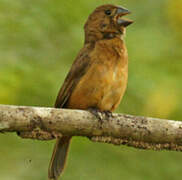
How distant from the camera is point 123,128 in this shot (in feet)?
11.4

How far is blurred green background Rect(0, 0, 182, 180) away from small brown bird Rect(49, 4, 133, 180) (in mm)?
105

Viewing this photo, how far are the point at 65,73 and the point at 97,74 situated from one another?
0.37m

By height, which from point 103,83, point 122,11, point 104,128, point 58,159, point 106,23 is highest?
point 122,11

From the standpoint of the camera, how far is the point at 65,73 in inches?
172

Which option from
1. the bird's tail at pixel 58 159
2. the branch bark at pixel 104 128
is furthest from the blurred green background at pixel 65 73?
the branch bark at pixel 104 128

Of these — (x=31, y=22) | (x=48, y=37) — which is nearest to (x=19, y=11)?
(x=31, y=22)

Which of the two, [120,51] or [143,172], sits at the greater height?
[120,51]

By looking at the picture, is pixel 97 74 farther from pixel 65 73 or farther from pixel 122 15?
pixel 122 15

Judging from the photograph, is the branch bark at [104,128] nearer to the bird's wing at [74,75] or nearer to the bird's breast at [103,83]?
the bird's breast at [103,83]

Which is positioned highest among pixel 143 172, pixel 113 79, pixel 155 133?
pixel 113 79

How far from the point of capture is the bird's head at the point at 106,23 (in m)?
4.53

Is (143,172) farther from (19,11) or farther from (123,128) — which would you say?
(19,11)

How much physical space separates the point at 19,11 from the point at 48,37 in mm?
423

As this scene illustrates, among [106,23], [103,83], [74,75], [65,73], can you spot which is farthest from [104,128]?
[106,23]
